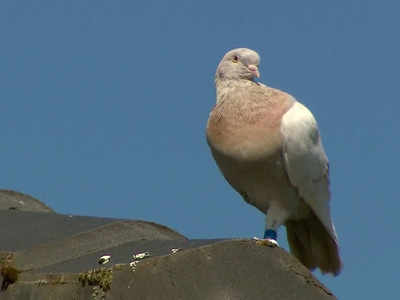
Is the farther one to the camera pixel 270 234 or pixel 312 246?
pixel 312 246

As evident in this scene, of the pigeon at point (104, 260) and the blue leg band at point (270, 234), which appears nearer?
the pigeon at point (104, 260)

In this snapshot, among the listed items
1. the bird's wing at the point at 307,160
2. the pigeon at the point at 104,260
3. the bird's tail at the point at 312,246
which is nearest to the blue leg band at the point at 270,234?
the bird's wing at the point at 307,160

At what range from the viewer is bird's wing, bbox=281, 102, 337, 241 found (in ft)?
25.5

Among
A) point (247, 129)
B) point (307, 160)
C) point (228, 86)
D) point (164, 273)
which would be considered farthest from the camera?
point (228, 86)

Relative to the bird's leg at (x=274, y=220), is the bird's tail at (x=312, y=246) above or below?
below

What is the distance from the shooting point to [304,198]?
8047mm

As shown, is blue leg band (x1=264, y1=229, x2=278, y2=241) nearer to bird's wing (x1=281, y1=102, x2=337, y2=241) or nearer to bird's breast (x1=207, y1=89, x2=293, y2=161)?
bird's wing (x1=281, y1=102, x2=337, y2=241)

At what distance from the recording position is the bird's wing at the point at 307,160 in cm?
776

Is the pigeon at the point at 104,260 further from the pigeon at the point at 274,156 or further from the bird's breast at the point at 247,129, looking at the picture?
the bird's breast at the point at 247,129

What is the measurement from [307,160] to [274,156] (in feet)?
1.37

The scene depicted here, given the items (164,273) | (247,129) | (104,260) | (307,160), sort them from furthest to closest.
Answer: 1. (307,160)
2. (247,129)
3. (104,260)
4. (164,273)

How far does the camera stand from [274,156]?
7699mm

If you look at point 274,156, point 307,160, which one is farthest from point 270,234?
point 307,160

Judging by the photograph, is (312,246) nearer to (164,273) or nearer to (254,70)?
(254,70)
